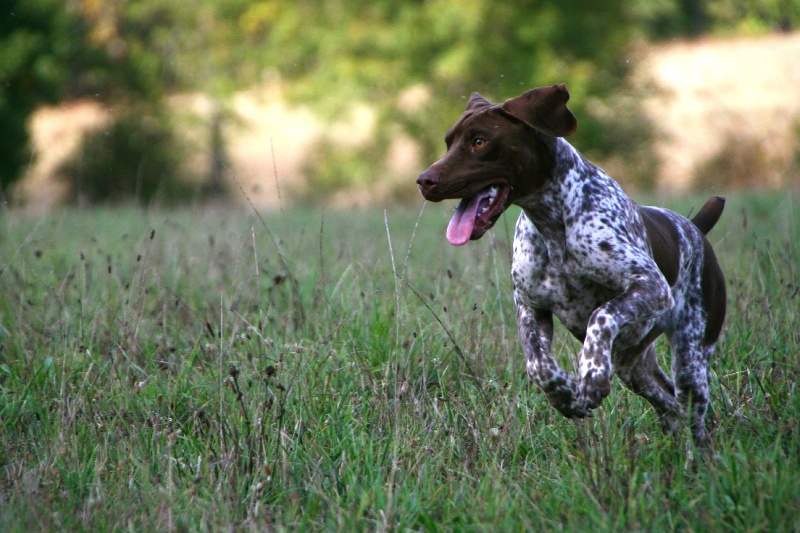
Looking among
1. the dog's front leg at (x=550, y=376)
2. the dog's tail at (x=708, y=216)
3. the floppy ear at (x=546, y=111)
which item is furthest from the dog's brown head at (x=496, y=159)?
the dog's tail at (x=708, y=216)

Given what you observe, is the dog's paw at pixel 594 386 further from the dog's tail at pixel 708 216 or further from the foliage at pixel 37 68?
the foliage at pixel 37 68

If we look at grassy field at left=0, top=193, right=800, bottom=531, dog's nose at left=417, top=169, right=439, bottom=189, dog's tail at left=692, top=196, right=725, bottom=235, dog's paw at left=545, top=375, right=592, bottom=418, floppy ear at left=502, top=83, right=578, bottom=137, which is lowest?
grassy field at left=0, top=193, right=800, bottom=531

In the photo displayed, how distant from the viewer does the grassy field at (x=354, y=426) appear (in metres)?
2.99

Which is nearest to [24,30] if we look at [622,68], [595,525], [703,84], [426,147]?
[426,147]

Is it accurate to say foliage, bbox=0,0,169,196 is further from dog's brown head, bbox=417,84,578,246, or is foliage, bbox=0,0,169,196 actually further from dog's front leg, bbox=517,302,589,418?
dog's front leg, bbox=517,302,589,418

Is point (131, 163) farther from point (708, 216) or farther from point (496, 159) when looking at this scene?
point (496, 159)

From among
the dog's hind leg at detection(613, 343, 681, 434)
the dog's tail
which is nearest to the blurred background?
the dog's tail

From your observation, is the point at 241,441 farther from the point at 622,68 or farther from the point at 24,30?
the point at 622,68

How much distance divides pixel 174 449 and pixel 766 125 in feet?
51.0

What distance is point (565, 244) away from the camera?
3.59 metres

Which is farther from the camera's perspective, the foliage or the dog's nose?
the foliage

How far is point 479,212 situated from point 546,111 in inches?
19.3

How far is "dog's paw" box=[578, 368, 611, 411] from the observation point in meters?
3.23

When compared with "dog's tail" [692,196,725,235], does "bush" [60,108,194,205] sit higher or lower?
lower
